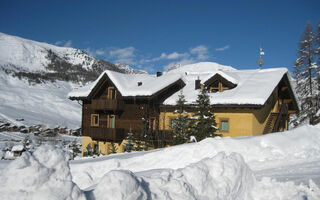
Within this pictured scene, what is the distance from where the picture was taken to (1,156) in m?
19.1

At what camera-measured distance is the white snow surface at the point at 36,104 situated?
4374 centimetres

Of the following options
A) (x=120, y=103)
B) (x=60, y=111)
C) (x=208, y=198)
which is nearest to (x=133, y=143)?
(x=120, y=103)

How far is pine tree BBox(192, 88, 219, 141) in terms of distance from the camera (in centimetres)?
1524

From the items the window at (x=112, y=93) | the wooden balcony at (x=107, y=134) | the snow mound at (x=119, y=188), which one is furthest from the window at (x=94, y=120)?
the snow mound at (x=119, y=188)

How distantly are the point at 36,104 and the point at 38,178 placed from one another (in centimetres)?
5757

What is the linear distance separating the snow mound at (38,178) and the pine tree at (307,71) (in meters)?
26.2

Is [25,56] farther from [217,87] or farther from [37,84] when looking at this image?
[217,87]

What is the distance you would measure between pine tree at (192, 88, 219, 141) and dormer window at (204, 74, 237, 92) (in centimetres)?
271

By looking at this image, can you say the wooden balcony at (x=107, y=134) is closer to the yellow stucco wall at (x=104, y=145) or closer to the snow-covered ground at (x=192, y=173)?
the yellow stucco wall at (x=104, y=145)

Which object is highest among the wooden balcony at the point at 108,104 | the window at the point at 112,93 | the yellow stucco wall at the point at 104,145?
the window at the point at 112,93

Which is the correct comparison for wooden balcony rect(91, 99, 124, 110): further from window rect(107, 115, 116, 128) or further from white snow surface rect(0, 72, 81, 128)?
white snow surface rect(0, 72, 81, 128)

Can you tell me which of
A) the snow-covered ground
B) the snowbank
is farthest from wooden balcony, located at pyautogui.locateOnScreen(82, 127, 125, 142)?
the snow-covered ground

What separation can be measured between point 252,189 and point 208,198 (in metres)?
1.57

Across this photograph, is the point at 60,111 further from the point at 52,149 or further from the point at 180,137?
the point at 52,149
